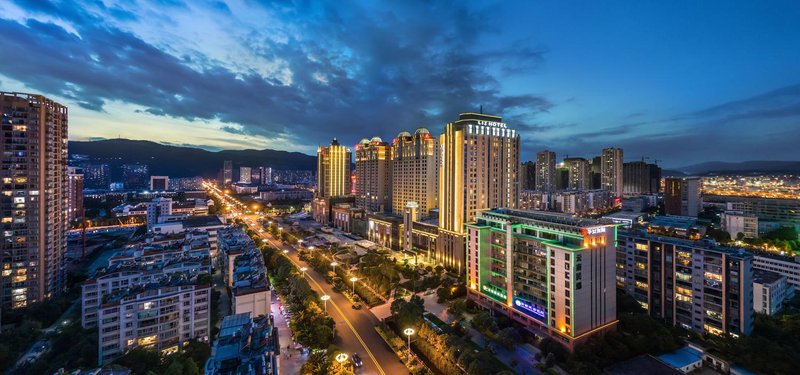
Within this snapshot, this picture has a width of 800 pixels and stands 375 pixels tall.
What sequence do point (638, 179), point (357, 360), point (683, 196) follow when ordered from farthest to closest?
point (638, 179) → point (683, 196) → point (357, 360)

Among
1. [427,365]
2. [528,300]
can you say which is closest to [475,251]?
[528,300]

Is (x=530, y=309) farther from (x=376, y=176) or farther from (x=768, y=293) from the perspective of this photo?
(x=376, y=176)

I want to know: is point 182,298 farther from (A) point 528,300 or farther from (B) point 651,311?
(B) point 651,311

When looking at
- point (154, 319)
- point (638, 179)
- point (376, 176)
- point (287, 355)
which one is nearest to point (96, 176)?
point (376, 176)

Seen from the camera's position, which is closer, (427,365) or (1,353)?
(1,353)

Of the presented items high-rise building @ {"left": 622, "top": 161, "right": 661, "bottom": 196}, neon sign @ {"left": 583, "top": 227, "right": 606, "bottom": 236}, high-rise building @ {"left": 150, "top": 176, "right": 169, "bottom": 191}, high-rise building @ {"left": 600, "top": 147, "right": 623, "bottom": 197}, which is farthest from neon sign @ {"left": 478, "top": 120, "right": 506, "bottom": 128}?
high-rise building @ {"left": 150, "top": 176, "right": 169, "bottom": 191}

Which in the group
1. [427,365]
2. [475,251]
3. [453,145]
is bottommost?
[427,365]
